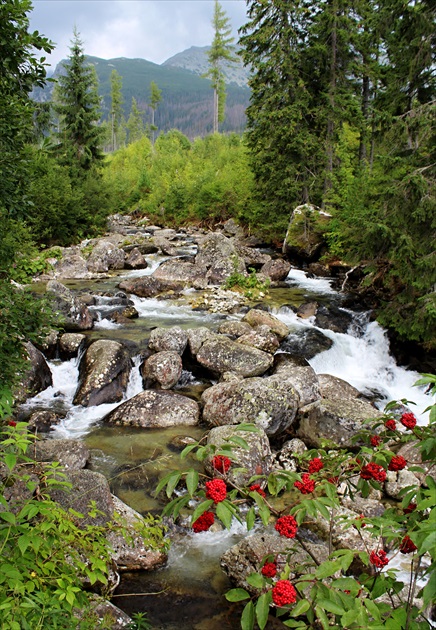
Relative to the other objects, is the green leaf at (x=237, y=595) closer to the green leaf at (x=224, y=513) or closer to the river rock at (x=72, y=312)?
the green leaf at (x=224, y=513)

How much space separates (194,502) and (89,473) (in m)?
1.52

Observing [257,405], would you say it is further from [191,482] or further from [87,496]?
[191,482]

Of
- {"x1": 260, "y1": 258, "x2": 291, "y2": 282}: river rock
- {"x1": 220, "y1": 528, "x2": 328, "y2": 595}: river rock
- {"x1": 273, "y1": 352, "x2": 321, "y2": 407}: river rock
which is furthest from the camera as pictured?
{"x1": 260, "y1": 258, "x2": 291, "y2": 282}: river rock

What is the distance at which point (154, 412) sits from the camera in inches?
312

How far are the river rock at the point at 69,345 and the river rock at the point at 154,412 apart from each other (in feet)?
8.55

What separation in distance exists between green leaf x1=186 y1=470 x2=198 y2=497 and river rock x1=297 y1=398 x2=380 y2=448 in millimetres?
5962

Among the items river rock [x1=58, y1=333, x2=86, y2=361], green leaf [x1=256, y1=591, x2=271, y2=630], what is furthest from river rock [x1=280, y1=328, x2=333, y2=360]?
green leaf [x1=256, y1=591, x2=271, y2=630]

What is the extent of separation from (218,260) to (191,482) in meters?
16.4

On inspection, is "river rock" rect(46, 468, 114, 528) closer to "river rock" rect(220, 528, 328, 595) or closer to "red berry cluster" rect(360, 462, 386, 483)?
"river rock" rect(220, 528, 328, 595)

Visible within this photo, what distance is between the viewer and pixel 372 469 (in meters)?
2.21

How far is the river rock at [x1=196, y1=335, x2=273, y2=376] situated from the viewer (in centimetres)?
959

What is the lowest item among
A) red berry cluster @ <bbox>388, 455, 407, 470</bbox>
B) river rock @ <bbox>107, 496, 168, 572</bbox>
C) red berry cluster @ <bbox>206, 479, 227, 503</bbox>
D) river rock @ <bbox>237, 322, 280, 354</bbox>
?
river rock @ <bbox>107, 496, 168, 572</bbox>

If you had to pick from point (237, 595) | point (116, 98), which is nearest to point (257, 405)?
point (237, 595)

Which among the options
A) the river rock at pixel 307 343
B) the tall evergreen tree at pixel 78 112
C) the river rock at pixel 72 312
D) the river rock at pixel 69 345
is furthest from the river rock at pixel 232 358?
the tall evergreen tree at pixel 78 112
